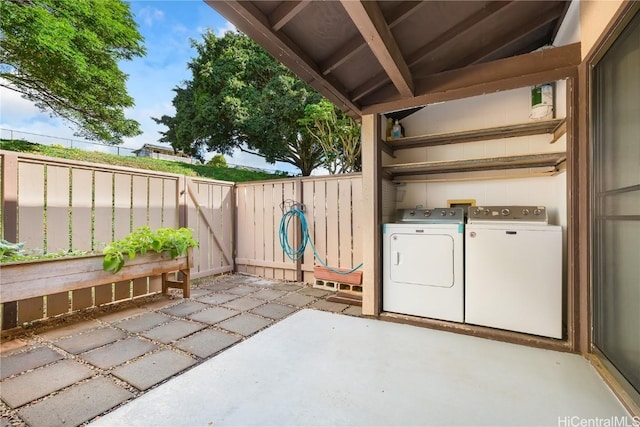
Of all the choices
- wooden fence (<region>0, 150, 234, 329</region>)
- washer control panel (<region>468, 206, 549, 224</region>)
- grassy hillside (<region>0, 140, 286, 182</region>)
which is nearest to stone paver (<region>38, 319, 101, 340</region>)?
wooden fence (<region>0, 150, 234, 329</region>)

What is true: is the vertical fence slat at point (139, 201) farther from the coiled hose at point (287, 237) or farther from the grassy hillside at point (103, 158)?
the grassy hillside at point (103, 158)

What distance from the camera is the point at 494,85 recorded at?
7.33 feet

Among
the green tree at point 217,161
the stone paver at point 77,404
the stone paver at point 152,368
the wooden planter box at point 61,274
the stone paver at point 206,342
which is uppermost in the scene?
the green tree at point 217,161

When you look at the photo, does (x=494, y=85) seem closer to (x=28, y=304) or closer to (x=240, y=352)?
(x=240, y=352)

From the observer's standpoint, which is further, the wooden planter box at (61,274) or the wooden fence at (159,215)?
the wooden fence at (159,215)

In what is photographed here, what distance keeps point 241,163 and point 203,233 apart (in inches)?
330

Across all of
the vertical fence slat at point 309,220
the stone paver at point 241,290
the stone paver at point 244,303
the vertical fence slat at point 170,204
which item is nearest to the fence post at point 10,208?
the vertical fence slat at point 170,204

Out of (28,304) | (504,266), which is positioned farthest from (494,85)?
(28,304)

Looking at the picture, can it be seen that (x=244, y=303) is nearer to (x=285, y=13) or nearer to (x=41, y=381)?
(x=41, y=381)

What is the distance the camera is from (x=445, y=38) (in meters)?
2.24

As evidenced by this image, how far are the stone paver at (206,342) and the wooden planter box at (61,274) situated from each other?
1.17m

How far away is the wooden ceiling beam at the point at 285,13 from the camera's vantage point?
1.50m

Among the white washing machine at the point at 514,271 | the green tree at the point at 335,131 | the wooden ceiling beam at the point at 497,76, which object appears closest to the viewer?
the wooden ceiling beam at the point at 497,76

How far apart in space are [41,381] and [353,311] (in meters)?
2.44
